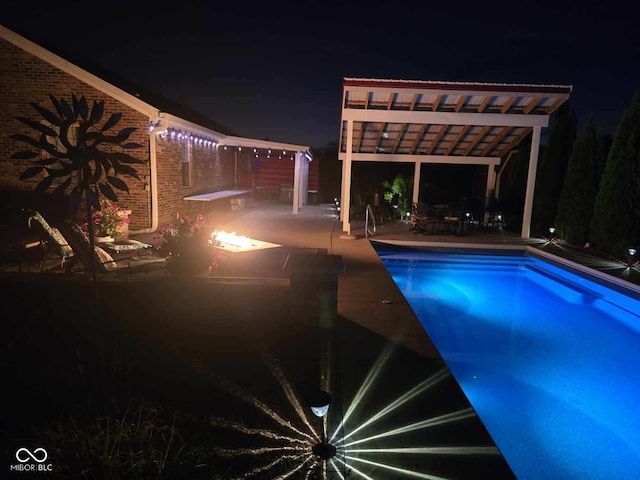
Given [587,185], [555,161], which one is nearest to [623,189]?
[587,185]

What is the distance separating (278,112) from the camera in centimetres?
3491

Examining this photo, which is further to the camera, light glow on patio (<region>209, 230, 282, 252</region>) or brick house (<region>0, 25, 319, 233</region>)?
brick house (<region>0, 25, 319, 233</region>)

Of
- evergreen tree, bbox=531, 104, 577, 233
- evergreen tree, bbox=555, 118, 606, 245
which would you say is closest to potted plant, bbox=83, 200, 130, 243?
evergreen tree, bbox=555, 118, 606, 245

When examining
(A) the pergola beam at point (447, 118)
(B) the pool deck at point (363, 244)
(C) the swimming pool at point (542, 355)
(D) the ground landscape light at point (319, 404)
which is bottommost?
(C) the swimming pool at point (542, 355)

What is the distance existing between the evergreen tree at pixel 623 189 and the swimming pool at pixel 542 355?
1.55 m

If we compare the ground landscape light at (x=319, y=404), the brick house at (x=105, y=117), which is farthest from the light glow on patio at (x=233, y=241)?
the ground landscape light at (x=319, y=404)

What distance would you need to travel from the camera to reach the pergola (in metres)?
10.1

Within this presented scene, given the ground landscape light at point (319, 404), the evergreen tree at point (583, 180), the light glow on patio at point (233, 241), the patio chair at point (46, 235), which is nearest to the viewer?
the ground landscape light at point (319, 404)

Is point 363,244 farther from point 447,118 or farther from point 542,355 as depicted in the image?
point 542,355

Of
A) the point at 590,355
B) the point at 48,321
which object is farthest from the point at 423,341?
the point at 48,321

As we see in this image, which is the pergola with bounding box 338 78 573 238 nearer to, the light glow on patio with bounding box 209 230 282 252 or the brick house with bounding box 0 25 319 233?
the light glow on patio with bounding box 209 230 282 252

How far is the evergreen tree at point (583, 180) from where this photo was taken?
417 inches

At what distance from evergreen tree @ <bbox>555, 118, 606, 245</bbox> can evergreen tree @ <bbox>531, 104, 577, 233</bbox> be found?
42.9 inches

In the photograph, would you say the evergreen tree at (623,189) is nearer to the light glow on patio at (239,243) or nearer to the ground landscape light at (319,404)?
the light glow on patio at (239,243)
